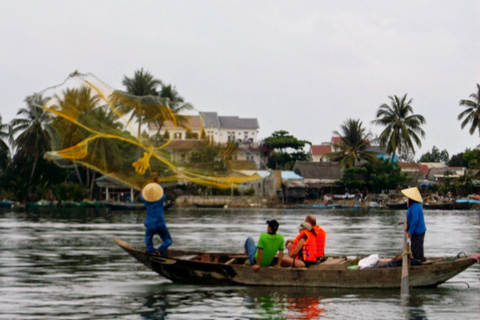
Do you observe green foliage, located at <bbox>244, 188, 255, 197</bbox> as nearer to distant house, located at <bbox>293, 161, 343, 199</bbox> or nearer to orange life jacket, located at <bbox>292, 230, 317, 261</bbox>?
distant house, located at <bbox>293, 161, 343, 199</bbox>

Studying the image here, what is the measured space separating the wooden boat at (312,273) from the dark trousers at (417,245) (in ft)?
0.71

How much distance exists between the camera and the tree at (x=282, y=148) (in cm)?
10656

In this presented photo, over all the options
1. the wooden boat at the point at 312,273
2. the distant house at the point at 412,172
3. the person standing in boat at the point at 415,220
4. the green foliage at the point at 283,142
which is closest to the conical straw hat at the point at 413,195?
the person standing in boat at the point at 415,220

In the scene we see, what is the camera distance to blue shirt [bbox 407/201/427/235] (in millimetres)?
16250

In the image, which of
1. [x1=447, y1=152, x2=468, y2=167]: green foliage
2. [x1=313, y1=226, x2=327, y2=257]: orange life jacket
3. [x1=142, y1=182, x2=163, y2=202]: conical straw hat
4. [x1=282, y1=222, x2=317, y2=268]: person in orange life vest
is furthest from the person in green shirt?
[x1=447, y1=152, x2=468, y2=167]: green foliage

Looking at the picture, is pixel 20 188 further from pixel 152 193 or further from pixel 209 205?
pixel 152 193

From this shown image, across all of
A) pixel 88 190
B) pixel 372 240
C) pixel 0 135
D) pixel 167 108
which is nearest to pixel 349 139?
pixel 88 190

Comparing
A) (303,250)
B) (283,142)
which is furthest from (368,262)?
(283,142)

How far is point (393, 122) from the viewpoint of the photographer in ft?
272

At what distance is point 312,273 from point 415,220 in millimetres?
2252

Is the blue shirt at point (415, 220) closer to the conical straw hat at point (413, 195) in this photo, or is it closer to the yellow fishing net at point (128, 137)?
the conical straw hat at point (413, 195)

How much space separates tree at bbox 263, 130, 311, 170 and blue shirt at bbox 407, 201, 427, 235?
8819 cm

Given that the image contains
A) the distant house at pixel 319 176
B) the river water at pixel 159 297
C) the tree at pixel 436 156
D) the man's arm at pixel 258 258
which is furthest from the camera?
the tree at pixel 436 156

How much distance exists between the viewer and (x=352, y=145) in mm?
85812
